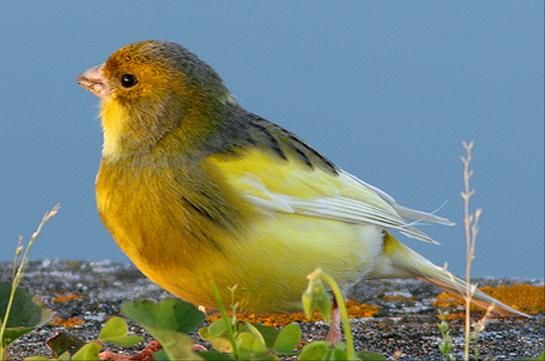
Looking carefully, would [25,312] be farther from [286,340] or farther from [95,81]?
[95,81]

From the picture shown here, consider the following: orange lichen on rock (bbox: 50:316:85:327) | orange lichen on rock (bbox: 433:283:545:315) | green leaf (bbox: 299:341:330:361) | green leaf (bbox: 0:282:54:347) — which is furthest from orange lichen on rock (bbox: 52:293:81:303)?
green leaf (bbox: 299:341:330:361)

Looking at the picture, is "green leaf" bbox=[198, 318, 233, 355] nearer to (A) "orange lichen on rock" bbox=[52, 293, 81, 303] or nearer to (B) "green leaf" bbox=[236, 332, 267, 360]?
(B) "green leaf" bbox=[236, 332, 267, 360]

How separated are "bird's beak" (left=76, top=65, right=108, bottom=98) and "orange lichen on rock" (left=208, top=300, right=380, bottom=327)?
1.52 m

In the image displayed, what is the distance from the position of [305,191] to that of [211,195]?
48 cm

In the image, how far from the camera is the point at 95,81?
403 centimetres

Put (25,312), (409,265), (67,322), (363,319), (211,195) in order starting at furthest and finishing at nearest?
(363,319) → (67,322) → (409,265) → (211,195) → (25,312)

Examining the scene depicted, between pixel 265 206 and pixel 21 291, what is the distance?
1059mm

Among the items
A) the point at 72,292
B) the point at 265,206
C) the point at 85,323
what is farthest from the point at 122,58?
the point at 72,292

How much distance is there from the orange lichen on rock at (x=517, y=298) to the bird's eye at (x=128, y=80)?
9.24 feet

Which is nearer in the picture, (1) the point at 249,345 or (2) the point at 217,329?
(1) the point at 249,345

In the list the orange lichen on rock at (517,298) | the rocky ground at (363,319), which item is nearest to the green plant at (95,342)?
the rocky ground at (363,319)

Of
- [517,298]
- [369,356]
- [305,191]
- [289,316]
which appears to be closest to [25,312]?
[369,356]

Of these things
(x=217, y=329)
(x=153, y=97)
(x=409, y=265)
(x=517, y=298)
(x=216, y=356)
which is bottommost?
(x=216, y=356)

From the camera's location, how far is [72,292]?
6.61m
